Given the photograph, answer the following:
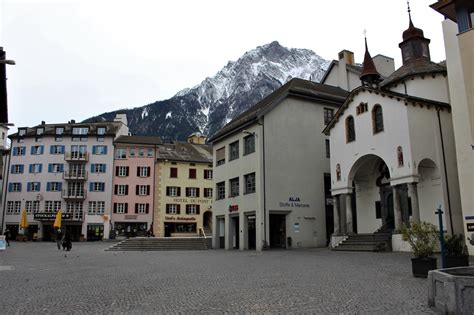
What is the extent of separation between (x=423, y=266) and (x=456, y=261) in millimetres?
1242

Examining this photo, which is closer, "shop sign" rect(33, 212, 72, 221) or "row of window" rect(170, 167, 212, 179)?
"shop sign" rect(33, 212, 72, 221)

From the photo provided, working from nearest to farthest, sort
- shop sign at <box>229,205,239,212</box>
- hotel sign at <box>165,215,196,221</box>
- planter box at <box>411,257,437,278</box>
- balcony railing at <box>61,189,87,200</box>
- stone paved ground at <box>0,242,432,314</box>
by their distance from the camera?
stone paved ground at <box>0,242,432,314</box> < planter box at <box>411,257,437,278</box> < shop sign at <box>229,205,239,212</box> < hotel sign at <box>165,215,196,221</box> < balcony railing at <box>61,189,87,200</box>

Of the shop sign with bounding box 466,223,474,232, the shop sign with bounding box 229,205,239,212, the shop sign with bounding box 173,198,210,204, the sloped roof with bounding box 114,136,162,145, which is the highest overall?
the sloped roof with bounding box 114,136,162,145

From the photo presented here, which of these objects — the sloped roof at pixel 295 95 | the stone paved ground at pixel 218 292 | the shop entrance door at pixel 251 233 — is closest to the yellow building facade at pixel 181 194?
the sloped roof at pixel 295 95

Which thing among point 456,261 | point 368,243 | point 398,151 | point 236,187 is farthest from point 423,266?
point 236,187

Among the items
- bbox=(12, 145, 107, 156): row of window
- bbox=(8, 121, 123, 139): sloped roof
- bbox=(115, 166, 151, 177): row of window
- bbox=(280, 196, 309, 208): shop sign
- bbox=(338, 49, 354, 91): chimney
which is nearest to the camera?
bbox=(280, 196, 309, 208): shop sign

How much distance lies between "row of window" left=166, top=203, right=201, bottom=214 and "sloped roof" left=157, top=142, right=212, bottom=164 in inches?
261

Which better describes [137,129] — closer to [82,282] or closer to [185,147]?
[185,147]

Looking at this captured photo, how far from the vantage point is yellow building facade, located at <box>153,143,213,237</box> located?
203 ft

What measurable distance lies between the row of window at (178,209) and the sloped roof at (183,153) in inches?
261

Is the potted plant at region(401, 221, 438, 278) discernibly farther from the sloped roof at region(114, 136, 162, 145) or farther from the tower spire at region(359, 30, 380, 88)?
the sloped roof at region(114, 136, 162, 145)

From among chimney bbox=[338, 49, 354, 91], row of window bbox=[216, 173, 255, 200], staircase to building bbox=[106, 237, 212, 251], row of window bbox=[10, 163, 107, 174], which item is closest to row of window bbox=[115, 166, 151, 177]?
row of window bbox=[10, 163, 107, 174]

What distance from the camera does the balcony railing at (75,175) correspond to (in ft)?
207

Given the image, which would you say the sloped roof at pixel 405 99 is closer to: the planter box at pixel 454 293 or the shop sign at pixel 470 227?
the shop sign at pixel 470 227
